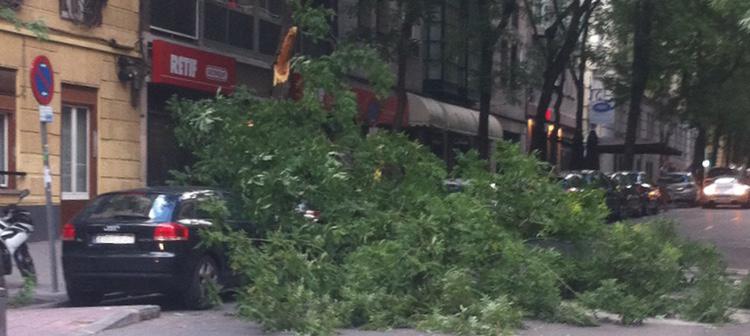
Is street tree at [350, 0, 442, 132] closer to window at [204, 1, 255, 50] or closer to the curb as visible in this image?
window at [204, 1, 255, 50]

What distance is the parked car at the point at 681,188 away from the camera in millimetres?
50344

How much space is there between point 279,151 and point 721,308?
4973mm

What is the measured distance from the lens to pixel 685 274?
1459 cm

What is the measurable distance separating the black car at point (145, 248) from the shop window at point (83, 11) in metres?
8.35

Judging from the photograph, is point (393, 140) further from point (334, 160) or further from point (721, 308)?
point (721, 308)

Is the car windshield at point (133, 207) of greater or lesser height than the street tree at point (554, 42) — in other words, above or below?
below

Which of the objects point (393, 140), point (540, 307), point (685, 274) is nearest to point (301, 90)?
point (393, 140)

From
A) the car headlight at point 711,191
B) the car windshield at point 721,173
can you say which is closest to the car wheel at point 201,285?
the car headlight at point 711,191

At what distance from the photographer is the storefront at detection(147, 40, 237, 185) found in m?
23.2

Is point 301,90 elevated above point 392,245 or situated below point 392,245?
above

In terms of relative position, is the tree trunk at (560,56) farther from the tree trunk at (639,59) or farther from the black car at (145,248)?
the black car at (145,248)

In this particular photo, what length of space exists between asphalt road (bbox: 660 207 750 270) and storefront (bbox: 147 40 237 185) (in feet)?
32.5

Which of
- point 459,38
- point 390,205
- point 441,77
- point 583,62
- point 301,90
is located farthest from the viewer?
point 583,62

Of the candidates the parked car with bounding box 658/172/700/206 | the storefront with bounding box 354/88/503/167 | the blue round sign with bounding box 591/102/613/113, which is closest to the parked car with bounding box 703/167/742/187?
the parked car with bounding box 658/172/700/206
